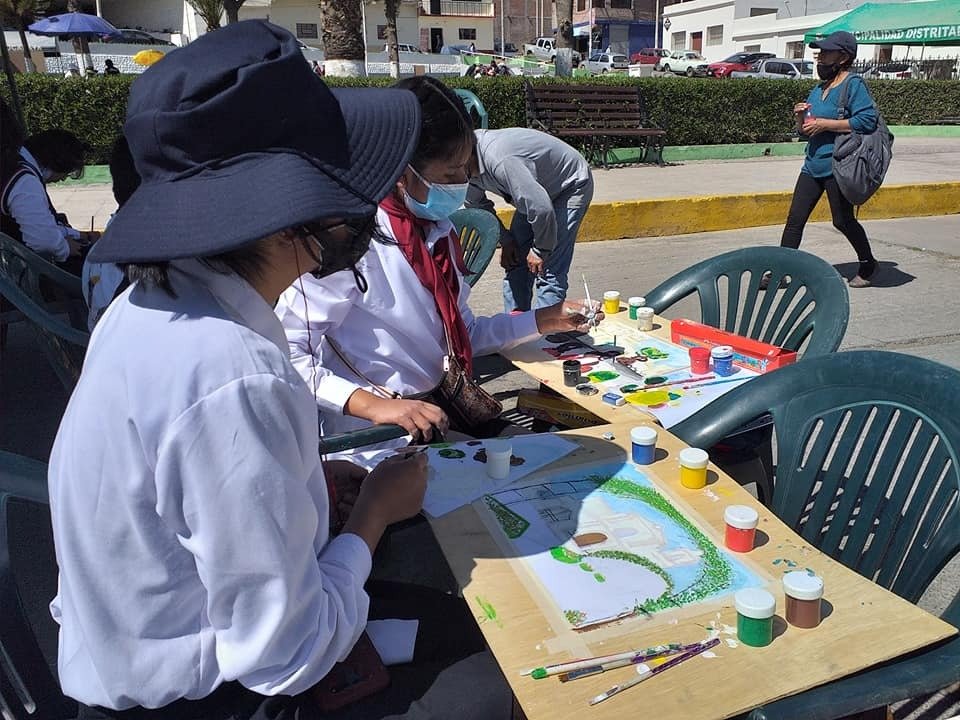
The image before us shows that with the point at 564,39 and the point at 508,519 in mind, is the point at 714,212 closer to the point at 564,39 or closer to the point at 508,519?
the point at 508,519

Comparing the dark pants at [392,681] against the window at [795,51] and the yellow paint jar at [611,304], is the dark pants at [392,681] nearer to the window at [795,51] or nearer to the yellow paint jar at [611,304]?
the yellow paint jar at [611,304]

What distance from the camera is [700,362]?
102 inches

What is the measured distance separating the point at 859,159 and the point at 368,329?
4581 mm

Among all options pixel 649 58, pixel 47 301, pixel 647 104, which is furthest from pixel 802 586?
pixel 649 58

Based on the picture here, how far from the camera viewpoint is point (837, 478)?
1.93 meters

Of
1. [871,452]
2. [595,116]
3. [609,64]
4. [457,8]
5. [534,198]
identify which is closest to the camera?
[871,452]

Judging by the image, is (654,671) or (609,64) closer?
(654,671)

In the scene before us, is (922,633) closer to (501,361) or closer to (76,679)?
(76,679)

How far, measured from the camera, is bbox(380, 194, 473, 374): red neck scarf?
94.0 inches

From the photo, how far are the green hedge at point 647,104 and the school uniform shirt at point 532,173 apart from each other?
7.55m

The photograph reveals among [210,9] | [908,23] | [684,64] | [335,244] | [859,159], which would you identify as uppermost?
[210,9]

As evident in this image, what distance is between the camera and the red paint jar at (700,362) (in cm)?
260

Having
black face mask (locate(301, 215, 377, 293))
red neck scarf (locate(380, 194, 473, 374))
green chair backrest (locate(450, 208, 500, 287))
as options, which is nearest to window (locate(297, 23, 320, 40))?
green chair backrest (locate(450, 208, 500, 287))

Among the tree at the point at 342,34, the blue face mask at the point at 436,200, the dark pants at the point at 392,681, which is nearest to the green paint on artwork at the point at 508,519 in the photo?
the dark pants at the point at 392,681
